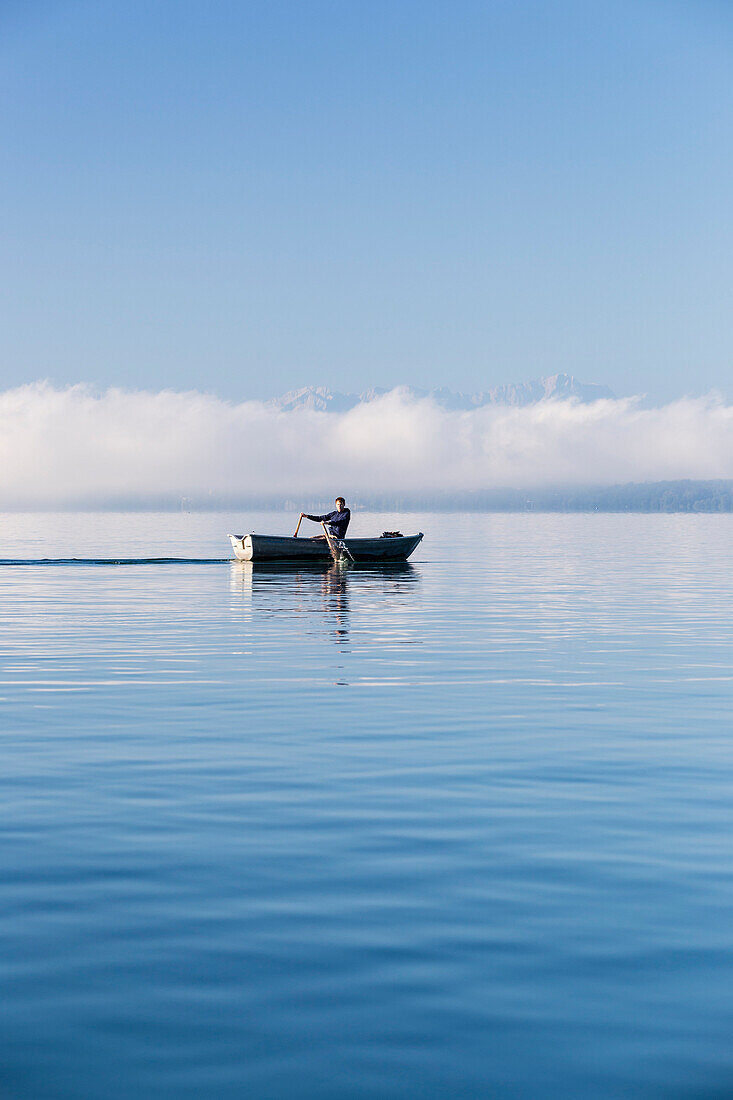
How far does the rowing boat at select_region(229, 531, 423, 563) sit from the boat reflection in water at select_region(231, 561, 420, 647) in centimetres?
60

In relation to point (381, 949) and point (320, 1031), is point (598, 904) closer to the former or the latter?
point (381, 949)

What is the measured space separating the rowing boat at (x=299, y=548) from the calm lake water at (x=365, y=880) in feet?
96.2

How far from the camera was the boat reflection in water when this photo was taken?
31.1 m

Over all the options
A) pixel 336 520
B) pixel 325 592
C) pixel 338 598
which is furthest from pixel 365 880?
pixel 336 520

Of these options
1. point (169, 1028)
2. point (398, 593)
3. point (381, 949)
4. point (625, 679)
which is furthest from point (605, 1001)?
point (398, 593)

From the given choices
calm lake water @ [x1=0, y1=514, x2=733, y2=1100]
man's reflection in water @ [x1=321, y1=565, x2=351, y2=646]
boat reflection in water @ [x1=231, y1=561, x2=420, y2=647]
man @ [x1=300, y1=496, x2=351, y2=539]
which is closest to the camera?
calm lake water @ [x1=0, y1=514, x2=733, y2=1100]

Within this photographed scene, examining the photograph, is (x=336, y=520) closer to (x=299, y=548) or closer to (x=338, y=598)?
(x=299, y=548)

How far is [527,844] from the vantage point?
10016 millimetres

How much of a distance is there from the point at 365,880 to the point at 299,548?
43134 millimetres

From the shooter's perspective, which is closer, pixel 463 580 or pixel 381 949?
pixel 381 949

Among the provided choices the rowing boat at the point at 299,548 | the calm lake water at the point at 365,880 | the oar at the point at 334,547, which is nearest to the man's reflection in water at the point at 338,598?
the oar at the point at 334,547

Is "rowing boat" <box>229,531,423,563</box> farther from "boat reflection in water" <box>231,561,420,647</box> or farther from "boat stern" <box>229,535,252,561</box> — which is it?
"boat reflection in water" <box>231,561,420,647</box>

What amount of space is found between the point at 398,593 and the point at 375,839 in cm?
3175

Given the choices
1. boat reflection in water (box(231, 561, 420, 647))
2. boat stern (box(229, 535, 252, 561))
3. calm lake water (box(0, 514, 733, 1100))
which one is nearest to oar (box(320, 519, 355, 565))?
boat reflection in water (box(231, 561, 420, 647))
